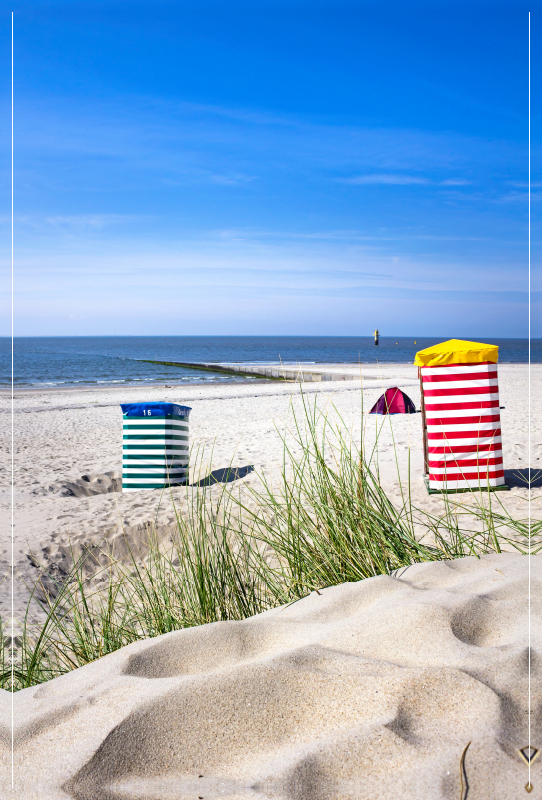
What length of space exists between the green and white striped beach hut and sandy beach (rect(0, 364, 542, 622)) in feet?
0.74

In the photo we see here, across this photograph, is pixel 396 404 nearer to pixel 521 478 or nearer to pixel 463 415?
pixel 521 478

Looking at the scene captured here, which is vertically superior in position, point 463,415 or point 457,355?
point 457,355

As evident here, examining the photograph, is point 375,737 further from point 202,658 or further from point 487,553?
point 487,553

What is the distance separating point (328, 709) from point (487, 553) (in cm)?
133

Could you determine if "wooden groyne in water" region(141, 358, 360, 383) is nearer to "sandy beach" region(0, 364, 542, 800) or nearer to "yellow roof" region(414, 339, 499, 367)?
"yellow roof" region(414, 339, 499, 367)

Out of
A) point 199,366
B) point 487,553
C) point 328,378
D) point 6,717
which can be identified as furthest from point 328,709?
point 199,366

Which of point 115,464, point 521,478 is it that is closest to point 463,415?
point 521,478

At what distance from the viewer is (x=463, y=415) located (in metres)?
4.89

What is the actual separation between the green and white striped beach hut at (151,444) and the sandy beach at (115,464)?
225mm

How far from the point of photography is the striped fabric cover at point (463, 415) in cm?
484

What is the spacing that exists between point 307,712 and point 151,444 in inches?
192

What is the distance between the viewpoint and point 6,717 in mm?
1450

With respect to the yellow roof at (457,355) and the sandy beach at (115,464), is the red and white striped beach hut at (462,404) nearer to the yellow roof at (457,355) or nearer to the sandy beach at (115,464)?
the yellow roof at (457,355)

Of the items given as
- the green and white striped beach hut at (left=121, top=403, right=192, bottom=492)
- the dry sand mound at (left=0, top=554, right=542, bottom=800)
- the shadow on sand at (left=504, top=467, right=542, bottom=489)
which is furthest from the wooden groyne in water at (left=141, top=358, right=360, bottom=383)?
the dry sand mound at (left=0, top=554, right=542, bottom=800)
